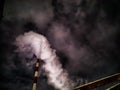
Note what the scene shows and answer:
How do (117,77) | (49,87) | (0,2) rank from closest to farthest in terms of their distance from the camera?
(117,77)
(0,2)
(49,87)

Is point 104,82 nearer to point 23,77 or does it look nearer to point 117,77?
point 117,77

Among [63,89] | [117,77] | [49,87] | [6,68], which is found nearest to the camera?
[117,77]

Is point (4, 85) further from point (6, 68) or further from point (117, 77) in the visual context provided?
point (117, 77)

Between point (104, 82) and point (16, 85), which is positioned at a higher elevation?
point (16, 85)

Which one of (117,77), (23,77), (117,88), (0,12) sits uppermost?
(23,77)

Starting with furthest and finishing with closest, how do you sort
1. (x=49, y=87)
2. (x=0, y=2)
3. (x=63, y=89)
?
(x=49, y=87)
(x=63, y=89)
(x=0, y=2)

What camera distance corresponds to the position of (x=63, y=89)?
6981 centimetres

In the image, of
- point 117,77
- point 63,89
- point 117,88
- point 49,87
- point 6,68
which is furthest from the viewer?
point 49,87

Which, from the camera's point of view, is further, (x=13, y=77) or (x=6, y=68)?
(x=13, y=77)

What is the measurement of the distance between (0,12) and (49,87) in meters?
63.9

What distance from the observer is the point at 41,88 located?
262 ft

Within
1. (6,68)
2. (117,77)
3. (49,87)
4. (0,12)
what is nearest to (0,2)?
(0,12)

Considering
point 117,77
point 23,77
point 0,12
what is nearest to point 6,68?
point 23,77

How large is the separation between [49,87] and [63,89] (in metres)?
9.56
